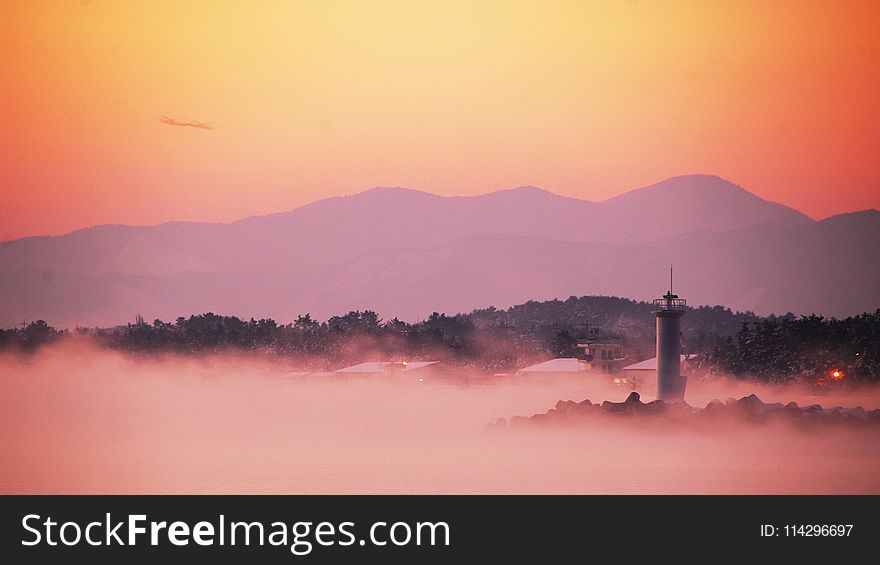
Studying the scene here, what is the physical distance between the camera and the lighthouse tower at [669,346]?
56156mm

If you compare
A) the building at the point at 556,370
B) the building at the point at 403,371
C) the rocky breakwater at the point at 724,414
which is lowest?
the rocky breakwater at the point at 724,414

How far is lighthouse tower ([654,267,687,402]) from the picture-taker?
56.2 meters

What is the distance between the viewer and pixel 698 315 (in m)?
152

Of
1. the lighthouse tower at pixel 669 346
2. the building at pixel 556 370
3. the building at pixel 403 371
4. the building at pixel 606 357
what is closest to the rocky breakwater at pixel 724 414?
the lighthouse tower at pixel 669 346

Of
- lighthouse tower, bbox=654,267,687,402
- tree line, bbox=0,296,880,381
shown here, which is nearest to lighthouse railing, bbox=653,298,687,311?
lighthouse tower, bbox=654,267,687,402

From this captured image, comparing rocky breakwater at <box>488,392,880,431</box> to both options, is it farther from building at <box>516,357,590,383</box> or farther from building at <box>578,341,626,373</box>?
building at <box>516,357,590,383</box>

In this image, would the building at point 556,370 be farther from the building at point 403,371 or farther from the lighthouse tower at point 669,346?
the lighthouse tower at point 669,346

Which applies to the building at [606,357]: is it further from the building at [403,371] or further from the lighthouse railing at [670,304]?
the lighthouse railing at [670,304]

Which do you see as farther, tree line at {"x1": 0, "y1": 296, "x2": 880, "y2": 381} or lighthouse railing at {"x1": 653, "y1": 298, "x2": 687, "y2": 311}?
tree line at {"x1": 0, "y1": 296, "x2": 880, "y2": 381}

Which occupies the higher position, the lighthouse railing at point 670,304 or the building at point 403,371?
the building at point 403,371

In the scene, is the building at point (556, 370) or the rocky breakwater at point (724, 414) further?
the building at point (556, 370)

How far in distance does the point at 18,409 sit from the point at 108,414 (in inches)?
296

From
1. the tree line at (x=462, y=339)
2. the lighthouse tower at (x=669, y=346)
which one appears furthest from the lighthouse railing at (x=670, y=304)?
the tree line at (x=462, y=339)

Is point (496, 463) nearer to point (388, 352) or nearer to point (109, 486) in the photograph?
point (109, 486)
